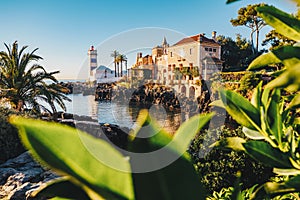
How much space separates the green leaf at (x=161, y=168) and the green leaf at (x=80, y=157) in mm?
12

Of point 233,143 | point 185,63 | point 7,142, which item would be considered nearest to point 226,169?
point 233,143

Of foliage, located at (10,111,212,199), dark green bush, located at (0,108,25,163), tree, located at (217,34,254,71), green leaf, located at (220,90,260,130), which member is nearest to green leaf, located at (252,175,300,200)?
green leaf, located at (220,90,260,130)

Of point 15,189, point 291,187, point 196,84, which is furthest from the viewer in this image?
point 196,84

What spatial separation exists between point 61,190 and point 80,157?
71 mm

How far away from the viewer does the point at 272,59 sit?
0.41 meters

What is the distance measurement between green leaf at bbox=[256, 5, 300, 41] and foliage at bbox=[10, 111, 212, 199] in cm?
24

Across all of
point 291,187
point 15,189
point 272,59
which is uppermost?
point 272,59

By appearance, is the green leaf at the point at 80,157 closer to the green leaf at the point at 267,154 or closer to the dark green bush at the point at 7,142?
the green leaf at the point at 267,154

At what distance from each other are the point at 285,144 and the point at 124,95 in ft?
123

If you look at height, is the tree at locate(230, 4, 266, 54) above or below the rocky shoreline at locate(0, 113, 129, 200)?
above

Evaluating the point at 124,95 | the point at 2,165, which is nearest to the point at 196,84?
the point at 124,95

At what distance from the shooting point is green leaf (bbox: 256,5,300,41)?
1.23 feet

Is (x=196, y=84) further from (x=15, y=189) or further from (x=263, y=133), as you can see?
(x=263, y=133)

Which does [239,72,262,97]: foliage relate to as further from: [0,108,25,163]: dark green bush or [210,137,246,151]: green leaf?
[0,108,25,163]: dark green bush
